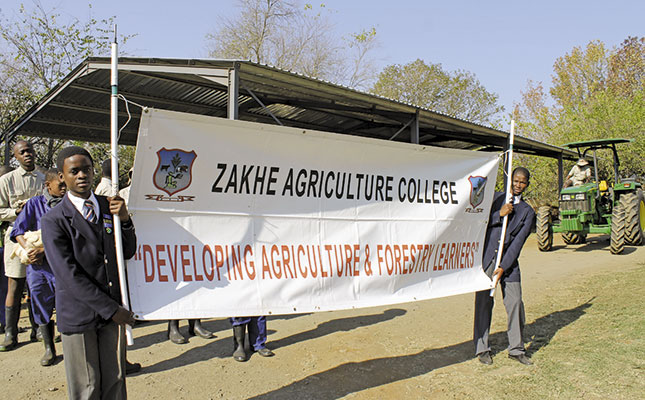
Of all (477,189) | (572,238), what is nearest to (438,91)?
(572,238)

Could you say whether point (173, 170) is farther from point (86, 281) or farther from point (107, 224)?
point (86, 281)

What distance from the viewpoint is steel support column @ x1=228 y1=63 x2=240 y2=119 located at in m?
5.12

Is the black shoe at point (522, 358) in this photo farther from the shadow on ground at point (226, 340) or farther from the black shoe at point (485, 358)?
the shadow on ground at point (226, 340)

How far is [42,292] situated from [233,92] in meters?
2.94

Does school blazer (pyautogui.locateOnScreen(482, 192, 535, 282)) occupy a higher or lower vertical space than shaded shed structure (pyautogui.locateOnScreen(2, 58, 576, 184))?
lower

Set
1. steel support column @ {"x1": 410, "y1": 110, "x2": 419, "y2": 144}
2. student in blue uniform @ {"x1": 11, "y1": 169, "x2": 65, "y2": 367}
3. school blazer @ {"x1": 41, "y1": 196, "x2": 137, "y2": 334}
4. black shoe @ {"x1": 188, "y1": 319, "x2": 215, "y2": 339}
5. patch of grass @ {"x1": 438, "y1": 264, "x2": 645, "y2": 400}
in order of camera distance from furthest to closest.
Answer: steel support column @ {"x1": 410, "y1": 110, "x2": 419, "y2": 144}
black shoe @ {"x1": 188, "y1": 319, "x2": 215, "y2": 339}
student in blue uniform @ {"x1": 11, "y1": 169, "x2": 65, "y2": 367}
patch of grass @ {"x1": 438, "y1": 264, "x2": 645, "y2": 400}
school blazer @ {"x1": 41, "y1": 196, "x2": 137, "y2": 334}

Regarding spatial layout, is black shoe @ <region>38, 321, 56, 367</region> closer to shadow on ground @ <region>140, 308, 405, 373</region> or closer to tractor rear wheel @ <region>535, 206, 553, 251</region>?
shadow on ground @ <region>140, 308, 405, 373</region>

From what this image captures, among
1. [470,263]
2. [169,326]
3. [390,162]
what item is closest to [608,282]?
[470,263]

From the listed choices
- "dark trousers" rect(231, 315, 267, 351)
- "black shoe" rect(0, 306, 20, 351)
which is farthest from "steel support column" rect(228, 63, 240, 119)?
"black shoe" rect(0, 306, 20, 351)

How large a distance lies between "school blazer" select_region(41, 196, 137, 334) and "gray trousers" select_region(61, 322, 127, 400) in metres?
0.08

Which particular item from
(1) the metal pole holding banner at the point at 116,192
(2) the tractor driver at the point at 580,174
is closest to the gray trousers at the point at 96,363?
(1) the metal pole holding banner at the point at 116,192

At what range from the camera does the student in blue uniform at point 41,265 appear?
4633mm

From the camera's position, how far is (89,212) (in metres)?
2.87

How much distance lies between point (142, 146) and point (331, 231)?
1731 mm
